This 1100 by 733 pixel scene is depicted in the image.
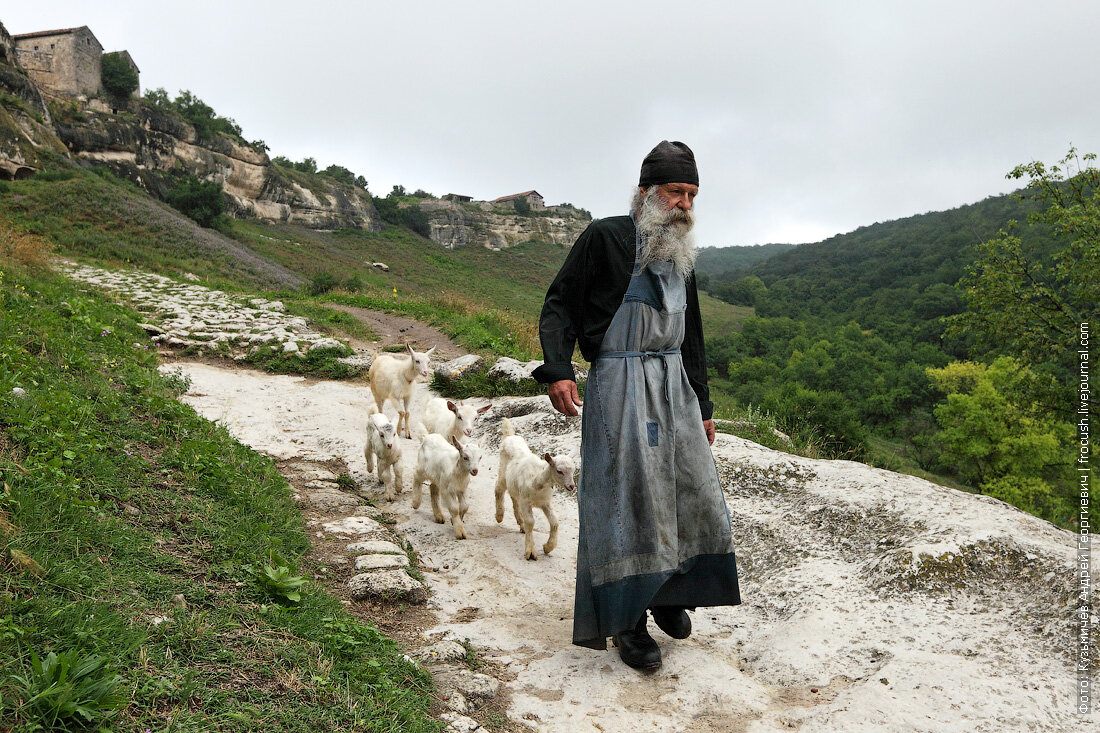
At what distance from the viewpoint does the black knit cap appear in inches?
134

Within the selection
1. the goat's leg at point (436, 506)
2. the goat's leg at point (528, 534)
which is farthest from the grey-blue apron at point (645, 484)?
the goat's leg at point (436, 506)

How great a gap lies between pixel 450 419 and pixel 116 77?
63.8m

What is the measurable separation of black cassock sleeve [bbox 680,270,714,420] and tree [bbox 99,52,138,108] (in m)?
65.1

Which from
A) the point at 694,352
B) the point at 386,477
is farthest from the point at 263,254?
the point at 694,352

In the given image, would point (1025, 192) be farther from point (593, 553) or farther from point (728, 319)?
point (728, 319)

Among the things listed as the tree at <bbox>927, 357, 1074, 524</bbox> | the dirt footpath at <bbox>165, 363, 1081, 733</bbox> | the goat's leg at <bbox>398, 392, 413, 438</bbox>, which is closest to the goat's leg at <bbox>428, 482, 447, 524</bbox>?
the dirt footpath at <bbox>165, 363, 1081, 733</bbox>

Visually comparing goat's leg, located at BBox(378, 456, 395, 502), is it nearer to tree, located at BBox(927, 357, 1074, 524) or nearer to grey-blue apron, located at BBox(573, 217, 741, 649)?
grey-blue apron, located at BBox(573, 217, 741, 649)

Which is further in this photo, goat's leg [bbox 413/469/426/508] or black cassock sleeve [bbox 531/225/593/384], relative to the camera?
goat's leg [bbox 413/469/426/508]

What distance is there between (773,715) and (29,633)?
295 cm

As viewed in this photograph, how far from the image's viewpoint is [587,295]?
3506 millimetres

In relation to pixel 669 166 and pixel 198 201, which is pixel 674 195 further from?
pixel 198 201

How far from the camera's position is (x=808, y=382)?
49500 millimetres

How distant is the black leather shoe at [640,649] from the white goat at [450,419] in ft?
10.9

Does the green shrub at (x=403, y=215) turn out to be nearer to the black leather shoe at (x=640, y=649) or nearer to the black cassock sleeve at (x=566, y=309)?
the black cassock sleeve at (x=566, y=309)
